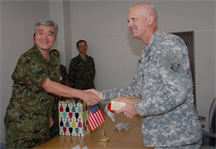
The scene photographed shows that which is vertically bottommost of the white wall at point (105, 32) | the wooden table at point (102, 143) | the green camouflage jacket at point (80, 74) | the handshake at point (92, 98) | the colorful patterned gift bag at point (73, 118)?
the wooden table at point (102, 143)

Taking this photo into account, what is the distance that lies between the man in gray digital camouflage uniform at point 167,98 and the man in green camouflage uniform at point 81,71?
437 cm

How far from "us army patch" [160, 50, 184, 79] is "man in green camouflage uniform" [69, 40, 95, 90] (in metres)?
4.64

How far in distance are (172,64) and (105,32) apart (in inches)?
193

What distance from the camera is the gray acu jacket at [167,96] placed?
4.79ft

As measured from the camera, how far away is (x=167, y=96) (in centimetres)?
147

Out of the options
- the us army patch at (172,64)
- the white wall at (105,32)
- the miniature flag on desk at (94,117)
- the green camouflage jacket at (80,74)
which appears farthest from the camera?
the green camouflage jacket at (80,74)

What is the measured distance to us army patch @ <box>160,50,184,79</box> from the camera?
1454 millimetres

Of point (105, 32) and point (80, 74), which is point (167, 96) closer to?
point (80, 74)

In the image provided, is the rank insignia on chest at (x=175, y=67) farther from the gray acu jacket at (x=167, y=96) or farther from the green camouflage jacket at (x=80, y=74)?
the green camouflage jacket at (x=80, y=74)

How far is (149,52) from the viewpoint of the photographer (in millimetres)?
1663

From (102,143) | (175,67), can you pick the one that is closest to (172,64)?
(175,67)

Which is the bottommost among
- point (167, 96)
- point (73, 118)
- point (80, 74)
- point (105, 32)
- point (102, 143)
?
point (102, 143)

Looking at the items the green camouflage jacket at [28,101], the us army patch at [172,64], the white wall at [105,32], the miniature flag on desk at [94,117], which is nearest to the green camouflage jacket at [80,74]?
the white wall at [105,32]

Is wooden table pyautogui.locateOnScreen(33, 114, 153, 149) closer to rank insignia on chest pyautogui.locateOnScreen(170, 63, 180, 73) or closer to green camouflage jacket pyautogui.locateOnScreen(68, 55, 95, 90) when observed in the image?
rank insignia on chest pyautogui.locateOnScreen(170, 63, 180, 73)
